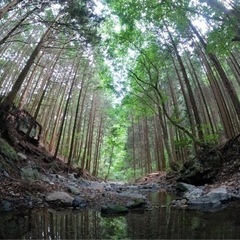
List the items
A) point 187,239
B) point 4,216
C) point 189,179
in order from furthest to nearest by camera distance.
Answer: point 189,179, point 4,216, point 187,239

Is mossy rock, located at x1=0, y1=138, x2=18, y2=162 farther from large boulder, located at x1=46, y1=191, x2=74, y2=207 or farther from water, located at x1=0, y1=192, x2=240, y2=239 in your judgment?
water, located at x1=0, y1=192, x2=240, y2=239

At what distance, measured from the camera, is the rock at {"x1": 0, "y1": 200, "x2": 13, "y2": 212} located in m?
4.76

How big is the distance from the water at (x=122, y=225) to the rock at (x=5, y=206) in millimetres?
391

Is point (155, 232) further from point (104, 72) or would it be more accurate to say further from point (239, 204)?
point (104, 72)

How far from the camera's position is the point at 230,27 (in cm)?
620

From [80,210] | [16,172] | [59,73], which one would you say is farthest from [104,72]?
[80,210]

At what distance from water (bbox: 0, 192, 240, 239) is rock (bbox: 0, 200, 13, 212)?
1.28ft

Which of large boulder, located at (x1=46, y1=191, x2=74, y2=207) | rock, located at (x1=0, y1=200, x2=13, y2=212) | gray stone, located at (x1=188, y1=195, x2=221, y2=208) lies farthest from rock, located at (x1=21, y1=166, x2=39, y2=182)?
gray stone, located at (x1=188, y1=195, x2=221, y2=208)

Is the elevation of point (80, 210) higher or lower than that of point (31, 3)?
lower

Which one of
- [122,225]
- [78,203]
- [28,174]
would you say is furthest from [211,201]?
[28,174]

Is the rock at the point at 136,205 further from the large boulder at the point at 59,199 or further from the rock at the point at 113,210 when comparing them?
the large boulder at the point at 59,199

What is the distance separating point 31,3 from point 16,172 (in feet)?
18.8

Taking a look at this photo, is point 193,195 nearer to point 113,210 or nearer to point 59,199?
point 113,210

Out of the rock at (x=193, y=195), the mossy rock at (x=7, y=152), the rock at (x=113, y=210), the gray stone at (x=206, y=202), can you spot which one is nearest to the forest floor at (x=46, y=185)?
the mossy rock at (x=7, y=152)
